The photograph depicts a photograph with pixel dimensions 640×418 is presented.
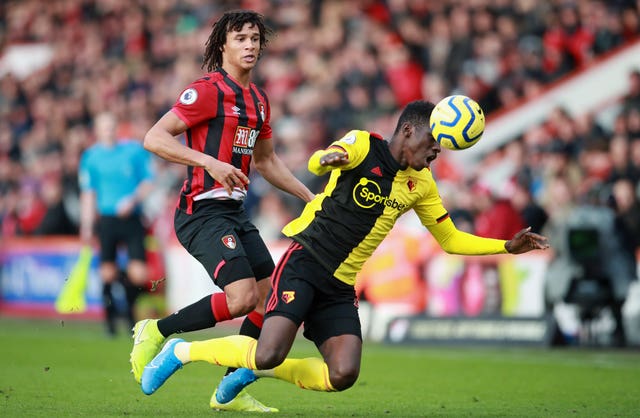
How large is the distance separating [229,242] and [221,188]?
1.32ft

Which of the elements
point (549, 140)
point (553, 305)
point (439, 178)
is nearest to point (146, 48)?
point (439, 178)

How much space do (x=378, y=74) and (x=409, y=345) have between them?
240 inches

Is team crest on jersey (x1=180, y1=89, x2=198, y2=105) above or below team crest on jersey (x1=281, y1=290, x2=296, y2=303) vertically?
above

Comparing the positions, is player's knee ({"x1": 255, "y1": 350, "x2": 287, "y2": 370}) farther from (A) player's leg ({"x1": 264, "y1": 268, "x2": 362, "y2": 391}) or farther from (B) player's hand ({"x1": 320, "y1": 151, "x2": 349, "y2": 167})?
(B) player's hand ({"x1": 320, "y1": 151, "x2": 349, "y2": 167})

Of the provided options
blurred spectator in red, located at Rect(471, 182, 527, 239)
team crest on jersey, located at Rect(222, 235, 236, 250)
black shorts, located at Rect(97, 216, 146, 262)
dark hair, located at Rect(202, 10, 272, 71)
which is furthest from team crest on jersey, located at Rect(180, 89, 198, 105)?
blurred spectator in red, located at Rect(471, 182, 527, 239)

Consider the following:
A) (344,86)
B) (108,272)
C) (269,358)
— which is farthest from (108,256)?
(269,358)

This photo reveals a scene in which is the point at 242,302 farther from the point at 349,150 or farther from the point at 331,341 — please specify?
the point at 349,150

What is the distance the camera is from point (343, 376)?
6.91m

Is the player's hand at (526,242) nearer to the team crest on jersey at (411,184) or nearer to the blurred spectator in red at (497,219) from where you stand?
the team crest on jersey at (411,184)

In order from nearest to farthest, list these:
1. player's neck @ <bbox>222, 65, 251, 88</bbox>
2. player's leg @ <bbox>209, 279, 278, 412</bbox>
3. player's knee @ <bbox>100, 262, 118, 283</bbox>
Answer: player's leg @ <bbox>209, 279, 278, 412</bbox> < player's neck @ <bbox>222, 65, 251, 88</bbox> < player's knee @ <bbox>100, 262, 118, 283</bbox>

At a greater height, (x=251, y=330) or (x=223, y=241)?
(x=223, y=241)

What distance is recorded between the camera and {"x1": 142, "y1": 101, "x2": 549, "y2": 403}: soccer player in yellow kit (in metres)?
6.99

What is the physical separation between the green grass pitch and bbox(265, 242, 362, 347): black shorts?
720mm

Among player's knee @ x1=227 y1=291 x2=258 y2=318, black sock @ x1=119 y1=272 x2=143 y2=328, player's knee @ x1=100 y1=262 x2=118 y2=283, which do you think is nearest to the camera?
player's knee @ x1=227 y1=291 x2=258 y2=318
